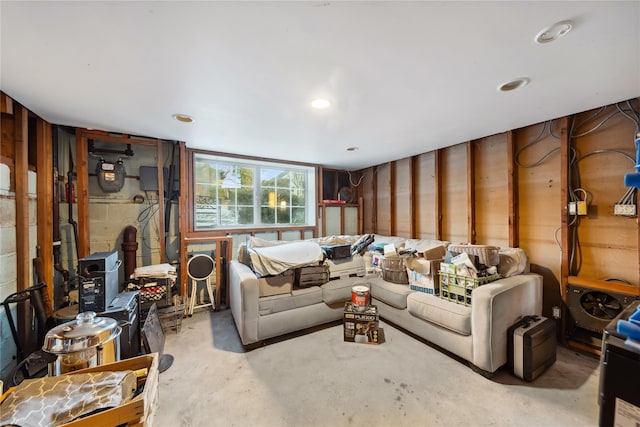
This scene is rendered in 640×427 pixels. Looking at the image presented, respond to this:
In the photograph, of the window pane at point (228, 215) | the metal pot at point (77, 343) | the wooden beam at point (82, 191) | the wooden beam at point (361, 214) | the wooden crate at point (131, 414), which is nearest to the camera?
the wooden crate at point (131, 414)

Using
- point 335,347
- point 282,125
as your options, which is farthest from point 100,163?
point 335,347

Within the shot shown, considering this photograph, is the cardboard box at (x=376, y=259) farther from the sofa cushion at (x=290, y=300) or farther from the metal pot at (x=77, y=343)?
the metal pot at (x=77, y=343)

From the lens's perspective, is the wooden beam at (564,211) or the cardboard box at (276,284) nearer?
the wooden beam at (564,211)

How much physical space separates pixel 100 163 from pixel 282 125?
2209 mm

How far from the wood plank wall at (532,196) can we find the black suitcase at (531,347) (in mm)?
648

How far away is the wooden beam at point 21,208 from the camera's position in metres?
2.02

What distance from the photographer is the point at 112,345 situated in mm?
1360

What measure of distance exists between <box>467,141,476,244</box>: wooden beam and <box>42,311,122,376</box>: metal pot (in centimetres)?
356

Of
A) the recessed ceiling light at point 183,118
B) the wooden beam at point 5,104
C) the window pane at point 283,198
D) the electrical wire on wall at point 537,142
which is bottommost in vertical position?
the window pane at point 283,198

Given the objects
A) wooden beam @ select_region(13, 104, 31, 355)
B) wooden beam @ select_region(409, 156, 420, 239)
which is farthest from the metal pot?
wooden beam @ select_region(409, 156, 420, 239)

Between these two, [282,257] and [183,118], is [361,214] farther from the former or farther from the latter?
[183,118]

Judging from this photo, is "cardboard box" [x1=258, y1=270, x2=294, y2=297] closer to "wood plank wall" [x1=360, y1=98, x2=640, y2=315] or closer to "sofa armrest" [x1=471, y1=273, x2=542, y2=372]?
"sofa armrest" [x1=471, y1=273, x2=542, y2=372]

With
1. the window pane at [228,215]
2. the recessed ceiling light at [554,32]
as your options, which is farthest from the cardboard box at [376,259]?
the recessed ceiling light at [554,32]

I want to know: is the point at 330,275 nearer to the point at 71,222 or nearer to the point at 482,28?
the point at 482,28
